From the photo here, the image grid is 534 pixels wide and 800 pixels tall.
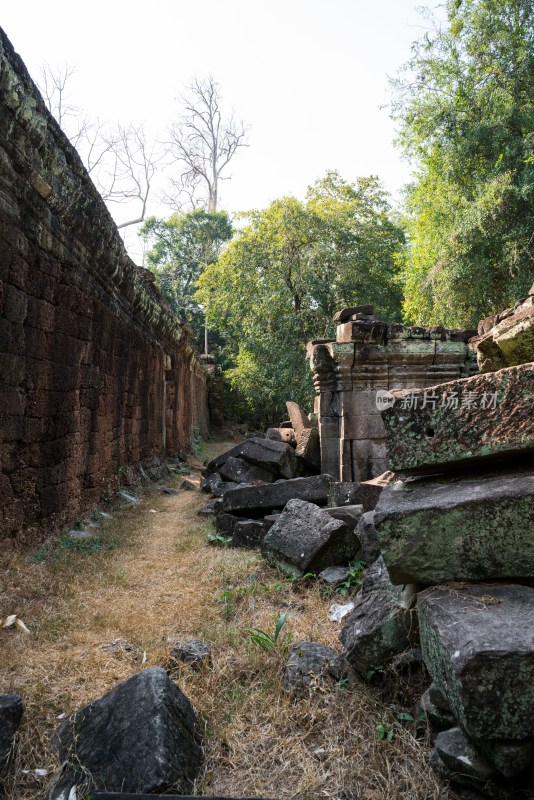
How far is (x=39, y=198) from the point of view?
4.54 metres

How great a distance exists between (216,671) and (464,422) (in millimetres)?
1564

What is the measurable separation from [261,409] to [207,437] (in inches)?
164

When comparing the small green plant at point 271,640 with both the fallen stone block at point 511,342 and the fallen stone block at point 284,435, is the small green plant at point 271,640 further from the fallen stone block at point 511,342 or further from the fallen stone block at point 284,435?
the fallen stone block at point 284,435

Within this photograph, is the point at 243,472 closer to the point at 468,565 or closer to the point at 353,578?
the point at 353,578

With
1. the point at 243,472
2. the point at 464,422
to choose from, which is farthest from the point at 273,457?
the point at 464,422

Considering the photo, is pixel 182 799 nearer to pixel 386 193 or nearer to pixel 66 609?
pixel 66 609

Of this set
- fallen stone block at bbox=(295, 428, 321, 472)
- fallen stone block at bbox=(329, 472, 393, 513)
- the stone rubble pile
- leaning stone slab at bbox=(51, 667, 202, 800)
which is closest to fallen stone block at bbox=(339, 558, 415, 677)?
the stone rubble pile

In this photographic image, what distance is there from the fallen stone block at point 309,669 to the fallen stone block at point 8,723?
3.44ft

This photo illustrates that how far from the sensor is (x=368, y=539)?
12.0 ft

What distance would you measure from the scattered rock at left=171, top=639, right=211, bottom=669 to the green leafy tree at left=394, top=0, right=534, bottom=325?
11965mm

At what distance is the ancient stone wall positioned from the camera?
4.05m

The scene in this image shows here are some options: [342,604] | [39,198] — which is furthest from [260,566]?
[39,198]

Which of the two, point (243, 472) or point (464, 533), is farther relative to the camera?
point (243, 472)

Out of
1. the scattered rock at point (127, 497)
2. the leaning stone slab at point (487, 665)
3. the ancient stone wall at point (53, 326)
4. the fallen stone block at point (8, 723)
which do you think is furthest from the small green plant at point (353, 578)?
the scattered rock at point (127, 497)
